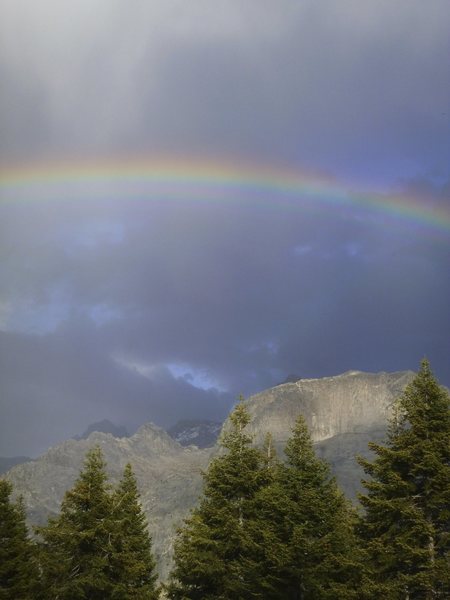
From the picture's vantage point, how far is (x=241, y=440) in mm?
31125

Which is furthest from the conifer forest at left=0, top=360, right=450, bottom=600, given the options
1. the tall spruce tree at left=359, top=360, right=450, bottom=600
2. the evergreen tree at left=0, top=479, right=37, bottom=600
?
the evergreen tree at left=0, top=479, right=37, bottom=600

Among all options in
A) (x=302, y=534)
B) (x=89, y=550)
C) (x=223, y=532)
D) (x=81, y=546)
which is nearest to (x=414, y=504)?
(x=302, y=534)

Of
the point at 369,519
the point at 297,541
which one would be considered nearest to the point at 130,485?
the point at 297,541

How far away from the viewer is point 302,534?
25.1 m

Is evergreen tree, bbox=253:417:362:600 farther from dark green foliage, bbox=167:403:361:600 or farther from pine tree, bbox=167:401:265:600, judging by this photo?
pine tree, bbox=167:401:265:600

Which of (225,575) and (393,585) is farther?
(225,575)

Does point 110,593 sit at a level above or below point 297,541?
below

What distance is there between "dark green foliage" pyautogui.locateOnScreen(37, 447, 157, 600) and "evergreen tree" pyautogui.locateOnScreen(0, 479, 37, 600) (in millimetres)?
6478

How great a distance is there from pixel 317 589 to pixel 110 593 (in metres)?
10.8

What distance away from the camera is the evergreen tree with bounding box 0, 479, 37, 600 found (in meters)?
34.4

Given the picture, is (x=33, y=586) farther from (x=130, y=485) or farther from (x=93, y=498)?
(x=130, y=485)

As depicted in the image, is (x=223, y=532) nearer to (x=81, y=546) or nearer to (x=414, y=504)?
(x=81, y=546)

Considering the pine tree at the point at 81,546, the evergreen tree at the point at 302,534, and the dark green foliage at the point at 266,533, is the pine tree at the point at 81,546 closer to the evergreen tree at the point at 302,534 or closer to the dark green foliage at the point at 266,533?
the dark green foliage at the point at 266,533

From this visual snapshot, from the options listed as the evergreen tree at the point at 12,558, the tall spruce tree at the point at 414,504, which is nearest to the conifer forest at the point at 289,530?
the tall spruce tree at the point at 414,504
